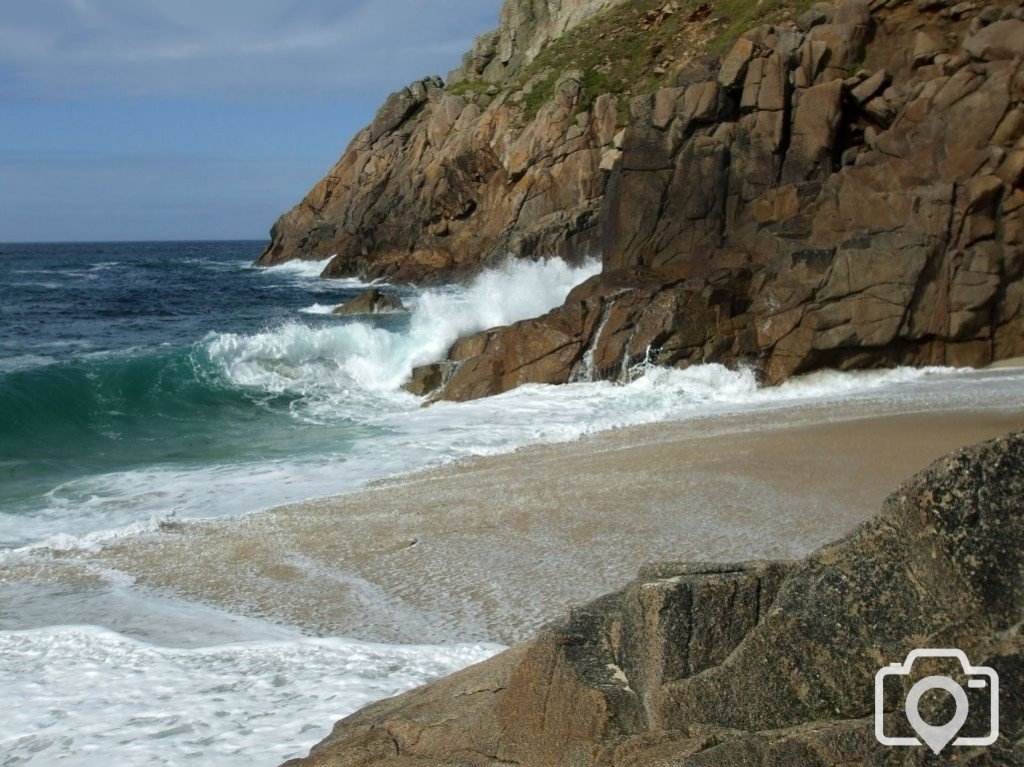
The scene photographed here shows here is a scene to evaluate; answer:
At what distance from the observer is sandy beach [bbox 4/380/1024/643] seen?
22.7 feet

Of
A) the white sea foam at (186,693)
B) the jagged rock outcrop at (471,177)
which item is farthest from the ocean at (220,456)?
the jagged rock outcrop at (471,177)

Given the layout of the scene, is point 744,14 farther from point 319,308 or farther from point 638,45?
point 319,308

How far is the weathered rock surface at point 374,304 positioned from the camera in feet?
97.7

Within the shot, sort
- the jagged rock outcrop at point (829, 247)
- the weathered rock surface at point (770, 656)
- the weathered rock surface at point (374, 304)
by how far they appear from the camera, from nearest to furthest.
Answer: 1. the weathered rock surface at point (770, 656)
2. the jagged rock outcrop at point (829, 247)
3. the weathered rock surface at point (374, 304)

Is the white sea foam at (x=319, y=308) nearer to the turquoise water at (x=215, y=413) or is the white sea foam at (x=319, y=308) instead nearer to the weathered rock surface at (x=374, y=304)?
the weathered rock surface at (x=374, y=304)

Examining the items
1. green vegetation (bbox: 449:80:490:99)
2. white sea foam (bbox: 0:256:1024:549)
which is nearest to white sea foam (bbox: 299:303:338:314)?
white sea foam (bbox: 0:256:1024:549)

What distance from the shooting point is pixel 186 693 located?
5.46 m

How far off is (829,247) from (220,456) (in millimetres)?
9703

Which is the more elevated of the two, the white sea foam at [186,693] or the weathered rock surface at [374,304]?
the weathered rock surface at [374,304]

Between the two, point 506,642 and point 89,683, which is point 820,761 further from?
point 89,683

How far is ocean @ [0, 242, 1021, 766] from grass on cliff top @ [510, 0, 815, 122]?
35.7 ft

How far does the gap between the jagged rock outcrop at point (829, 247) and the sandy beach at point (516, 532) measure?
391 centimetres

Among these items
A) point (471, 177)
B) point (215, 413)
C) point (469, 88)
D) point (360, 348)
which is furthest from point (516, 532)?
point (469, 88)

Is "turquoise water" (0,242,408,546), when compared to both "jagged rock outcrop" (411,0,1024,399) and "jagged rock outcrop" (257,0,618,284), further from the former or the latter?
"jagged rock outcrop" (257,0,618,284)
